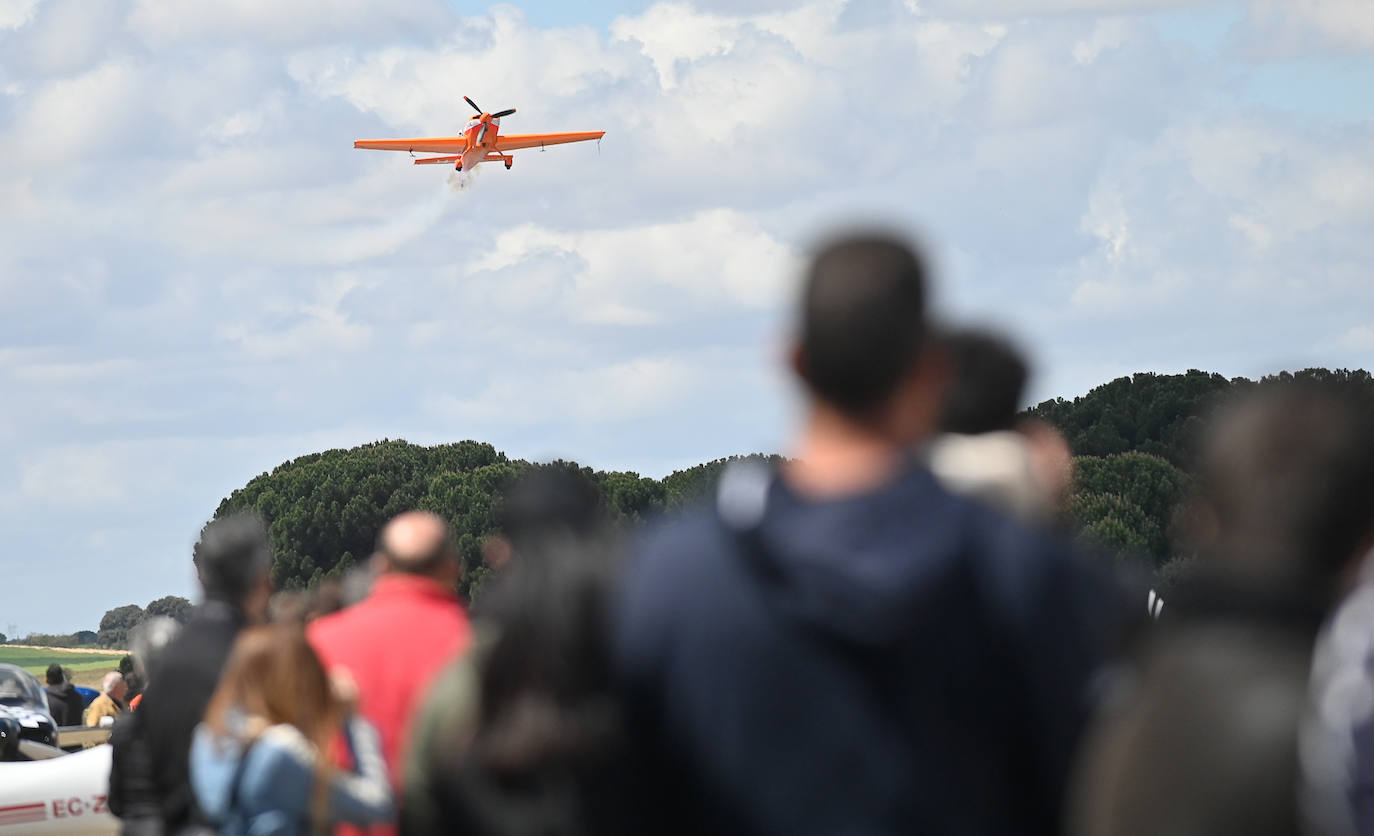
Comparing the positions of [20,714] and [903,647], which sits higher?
[903,647]

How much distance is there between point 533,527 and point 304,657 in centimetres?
202

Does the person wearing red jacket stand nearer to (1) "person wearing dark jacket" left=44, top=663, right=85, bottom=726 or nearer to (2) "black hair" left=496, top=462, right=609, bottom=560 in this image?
(2) "black hair" left=496, top=462, right=609, bottom=560

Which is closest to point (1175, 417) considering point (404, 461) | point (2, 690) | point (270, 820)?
point (404, 461)

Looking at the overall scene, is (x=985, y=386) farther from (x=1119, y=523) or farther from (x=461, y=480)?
(x=461, y=480)

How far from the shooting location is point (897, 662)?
3062 mm

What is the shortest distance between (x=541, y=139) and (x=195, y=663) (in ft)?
230

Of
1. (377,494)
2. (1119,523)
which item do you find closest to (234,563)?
(1119,523)

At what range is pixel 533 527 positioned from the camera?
3.95m

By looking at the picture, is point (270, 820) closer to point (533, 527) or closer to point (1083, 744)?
point (533, 527)

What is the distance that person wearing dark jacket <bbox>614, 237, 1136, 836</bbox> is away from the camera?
9.94 ft

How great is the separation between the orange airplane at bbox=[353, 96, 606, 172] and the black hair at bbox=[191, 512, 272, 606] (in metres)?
64.4

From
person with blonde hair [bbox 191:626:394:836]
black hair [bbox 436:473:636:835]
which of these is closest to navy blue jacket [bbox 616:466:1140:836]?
black hair [bbox 436:473:636:835]

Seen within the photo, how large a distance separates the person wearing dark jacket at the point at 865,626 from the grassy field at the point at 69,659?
88835mm

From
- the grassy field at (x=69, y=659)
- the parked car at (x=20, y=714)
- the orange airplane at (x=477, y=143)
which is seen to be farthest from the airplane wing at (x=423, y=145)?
the parked car at (x=20, y=714)
